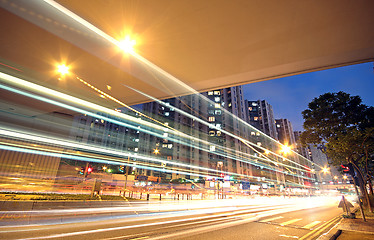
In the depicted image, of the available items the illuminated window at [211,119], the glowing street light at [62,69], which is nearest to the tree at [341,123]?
the glowing street light at [62,69]

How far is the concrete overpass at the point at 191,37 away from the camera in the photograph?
5418mm

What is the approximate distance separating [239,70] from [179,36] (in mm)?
3441

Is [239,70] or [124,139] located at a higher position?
[124,139]

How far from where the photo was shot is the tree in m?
12.0

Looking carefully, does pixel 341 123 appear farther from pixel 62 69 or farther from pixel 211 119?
pixel 211 119

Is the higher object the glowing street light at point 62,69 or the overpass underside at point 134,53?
the glowing street light at point 62,69

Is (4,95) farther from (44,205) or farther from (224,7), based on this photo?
(224,7)

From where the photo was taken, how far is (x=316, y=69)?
815 cm

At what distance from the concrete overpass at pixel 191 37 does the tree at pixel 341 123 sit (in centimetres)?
719

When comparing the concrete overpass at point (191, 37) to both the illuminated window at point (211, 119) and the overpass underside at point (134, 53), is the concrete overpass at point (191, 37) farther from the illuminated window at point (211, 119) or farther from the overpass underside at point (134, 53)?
the illuminated window at point (211, 119)

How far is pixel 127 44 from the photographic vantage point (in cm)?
711

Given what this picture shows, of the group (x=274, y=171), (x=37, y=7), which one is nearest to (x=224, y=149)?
(x=274, y=171)

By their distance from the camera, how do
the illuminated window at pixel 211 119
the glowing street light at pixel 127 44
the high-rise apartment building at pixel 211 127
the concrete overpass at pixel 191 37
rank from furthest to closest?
the illuminated window at pixel 211 119 → the high-rise apartment building at pixel 211 127 → the glowing street light at pixel 127 44 → the concrete overpass at pixel 191 37

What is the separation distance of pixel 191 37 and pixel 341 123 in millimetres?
13917
